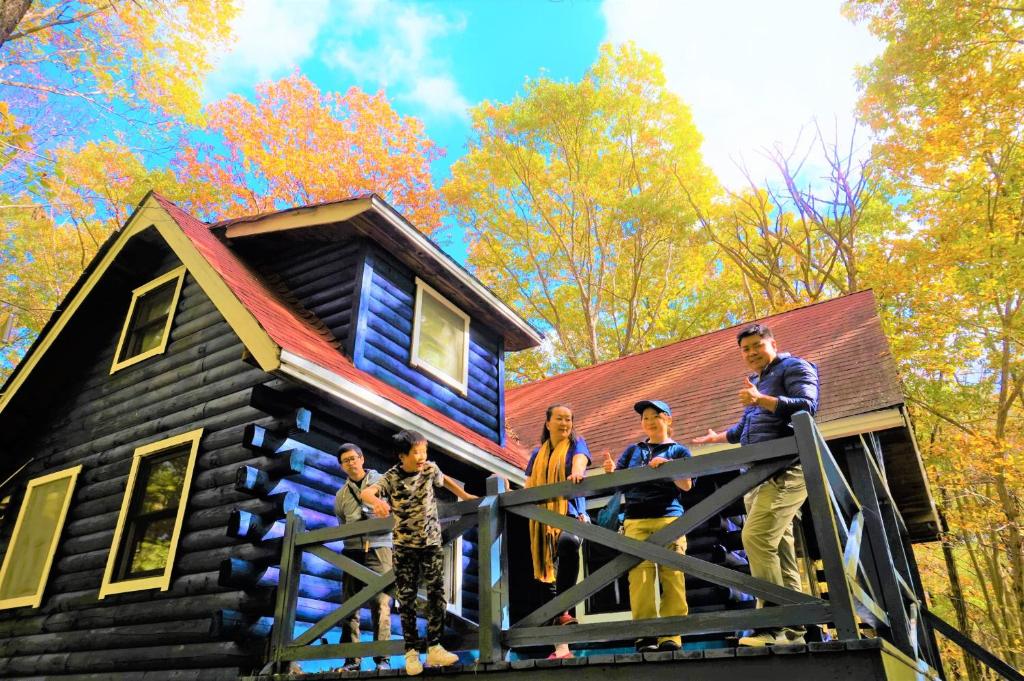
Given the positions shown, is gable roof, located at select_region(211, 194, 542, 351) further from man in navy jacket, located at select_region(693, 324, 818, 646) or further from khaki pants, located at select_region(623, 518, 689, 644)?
khaki pants, located at select_region(623, 518, 689, 644)

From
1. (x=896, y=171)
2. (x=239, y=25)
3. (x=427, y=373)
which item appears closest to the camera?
(x=427, y=373)

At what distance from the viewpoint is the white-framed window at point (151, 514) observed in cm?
676

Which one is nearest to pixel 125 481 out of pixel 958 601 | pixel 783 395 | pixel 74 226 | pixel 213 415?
pixel 213 415

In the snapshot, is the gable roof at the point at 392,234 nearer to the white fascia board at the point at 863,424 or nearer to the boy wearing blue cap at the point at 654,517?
the white fascia board at the point at 863,424

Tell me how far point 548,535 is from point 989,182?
19.3 meters

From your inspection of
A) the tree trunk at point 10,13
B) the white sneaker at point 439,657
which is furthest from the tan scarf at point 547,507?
the tree trunk at point 10,13

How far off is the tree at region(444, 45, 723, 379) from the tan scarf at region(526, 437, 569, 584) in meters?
16.7

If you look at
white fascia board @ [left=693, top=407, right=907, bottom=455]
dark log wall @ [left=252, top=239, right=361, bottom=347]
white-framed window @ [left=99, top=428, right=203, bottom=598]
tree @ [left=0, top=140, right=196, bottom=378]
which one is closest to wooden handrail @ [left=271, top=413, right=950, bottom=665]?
white fascia board @ [left=693, top=407, right=907, bottom=455]

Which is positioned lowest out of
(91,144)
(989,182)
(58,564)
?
(58,564)

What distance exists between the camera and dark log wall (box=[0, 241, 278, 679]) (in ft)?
19.7

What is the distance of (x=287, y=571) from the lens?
5238 mm

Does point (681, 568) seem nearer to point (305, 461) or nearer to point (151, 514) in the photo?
point (305, 461)

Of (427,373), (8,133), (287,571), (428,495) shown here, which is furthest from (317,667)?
(8,133)

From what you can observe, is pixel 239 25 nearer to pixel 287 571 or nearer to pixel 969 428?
pixel 287 571
